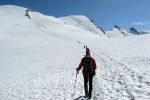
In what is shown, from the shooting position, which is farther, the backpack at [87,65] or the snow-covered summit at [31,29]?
the snow-covered summit at [31,29]

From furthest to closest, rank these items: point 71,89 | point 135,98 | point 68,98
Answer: point 71,89
point 68,98
point 135,98

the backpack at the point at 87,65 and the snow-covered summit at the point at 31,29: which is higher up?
the snow-covered summit at the point at 31,29

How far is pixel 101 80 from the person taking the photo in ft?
55.6

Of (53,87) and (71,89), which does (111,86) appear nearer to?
(71,89)

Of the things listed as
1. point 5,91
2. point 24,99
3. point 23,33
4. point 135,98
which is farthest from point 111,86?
point 23,33

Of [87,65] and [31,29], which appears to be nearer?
[87,65]

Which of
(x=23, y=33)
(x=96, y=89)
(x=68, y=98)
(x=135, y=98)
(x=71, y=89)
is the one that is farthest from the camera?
(x=23, y=33)

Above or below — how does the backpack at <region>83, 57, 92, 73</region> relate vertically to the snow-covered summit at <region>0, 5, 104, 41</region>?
below

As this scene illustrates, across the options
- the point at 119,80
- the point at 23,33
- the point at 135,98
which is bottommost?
the point at 135,98

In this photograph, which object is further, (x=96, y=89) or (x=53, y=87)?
(x=53, y=87)

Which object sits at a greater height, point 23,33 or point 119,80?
point 23,33

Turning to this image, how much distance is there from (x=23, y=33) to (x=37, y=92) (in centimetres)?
7717

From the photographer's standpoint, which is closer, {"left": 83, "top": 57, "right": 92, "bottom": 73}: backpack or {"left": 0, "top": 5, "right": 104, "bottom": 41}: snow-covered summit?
{"left": 83, "top": 57, "right": 92, "bottom": 73}: backpack

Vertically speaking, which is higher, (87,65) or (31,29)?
(31,29)
